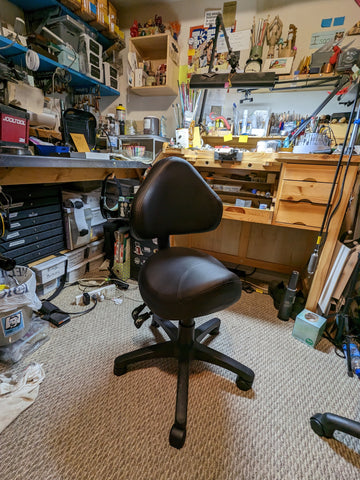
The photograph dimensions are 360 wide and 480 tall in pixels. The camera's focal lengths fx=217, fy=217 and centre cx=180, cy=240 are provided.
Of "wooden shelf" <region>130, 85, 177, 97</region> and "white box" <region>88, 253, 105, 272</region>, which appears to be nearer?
"white box" <region>88, 253, 105, 272</region>

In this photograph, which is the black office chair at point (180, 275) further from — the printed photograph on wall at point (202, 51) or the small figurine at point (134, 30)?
the small figurine at point (134, 30)

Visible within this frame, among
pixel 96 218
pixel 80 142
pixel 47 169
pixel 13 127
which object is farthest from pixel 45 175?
pixel 96 218

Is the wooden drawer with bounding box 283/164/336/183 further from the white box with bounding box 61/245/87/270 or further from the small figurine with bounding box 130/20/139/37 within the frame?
the small figurine with bounding box 130/20/139/37

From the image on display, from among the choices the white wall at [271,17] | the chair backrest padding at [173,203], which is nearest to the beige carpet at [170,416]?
the chair backrest padding at [173,203]

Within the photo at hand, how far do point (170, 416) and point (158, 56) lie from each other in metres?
2.83

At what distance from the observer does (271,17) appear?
1.76 metres

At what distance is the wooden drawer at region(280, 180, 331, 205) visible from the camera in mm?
1156

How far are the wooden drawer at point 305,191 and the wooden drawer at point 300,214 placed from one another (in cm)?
3

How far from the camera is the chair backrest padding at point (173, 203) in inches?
34.7

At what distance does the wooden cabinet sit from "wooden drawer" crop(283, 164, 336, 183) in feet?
4.80

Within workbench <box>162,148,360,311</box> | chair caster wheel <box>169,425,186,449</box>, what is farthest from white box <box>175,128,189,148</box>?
chair caster wheel <box>169,425,186,449</box>

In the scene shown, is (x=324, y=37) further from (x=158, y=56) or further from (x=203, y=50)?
(x=158, y=56)

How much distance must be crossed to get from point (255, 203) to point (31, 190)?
150 centimetres

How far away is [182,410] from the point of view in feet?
2.47
